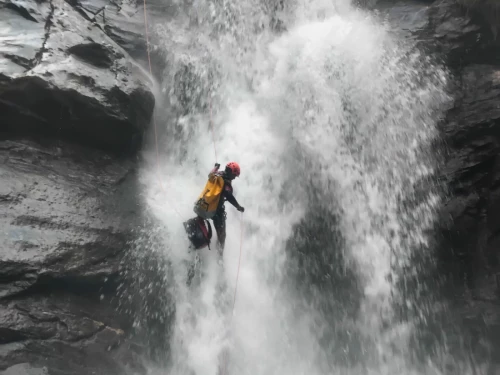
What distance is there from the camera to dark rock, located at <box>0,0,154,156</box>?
722 cm

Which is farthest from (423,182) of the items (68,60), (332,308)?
(68,60)

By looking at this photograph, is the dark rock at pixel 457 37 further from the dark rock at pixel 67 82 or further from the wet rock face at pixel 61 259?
the wet rock face at pixel 61 259

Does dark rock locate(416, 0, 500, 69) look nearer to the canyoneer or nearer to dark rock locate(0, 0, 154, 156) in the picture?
the canyoneer

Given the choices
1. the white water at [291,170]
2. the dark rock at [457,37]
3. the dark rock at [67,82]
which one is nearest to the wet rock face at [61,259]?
the dark rock at [67,82]

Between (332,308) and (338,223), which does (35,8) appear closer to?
(338,223)

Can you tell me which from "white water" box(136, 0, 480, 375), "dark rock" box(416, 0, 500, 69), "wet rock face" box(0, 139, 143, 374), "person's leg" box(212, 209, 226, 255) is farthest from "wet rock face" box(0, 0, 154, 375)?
"dark rock" box(416, 0, 500, 69)

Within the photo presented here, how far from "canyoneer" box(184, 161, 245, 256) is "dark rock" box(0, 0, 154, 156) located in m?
2.79

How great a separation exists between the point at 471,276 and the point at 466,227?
0.96 metres

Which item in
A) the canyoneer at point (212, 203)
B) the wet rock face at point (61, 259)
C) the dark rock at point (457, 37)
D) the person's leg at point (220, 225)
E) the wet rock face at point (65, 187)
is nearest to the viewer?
the wet rock face at point (61, 259)

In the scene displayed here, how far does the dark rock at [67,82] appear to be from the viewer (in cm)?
722

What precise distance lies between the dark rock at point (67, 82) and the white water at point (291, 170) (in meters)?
1.38

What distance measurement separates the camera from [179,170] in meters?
9.20

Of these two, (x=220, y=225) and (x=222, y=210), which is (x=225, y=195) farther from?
(x=220, y=225)

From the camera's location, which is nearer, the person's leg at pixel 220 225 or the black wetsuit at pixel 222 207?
the black wetsuit at pixel 222 207
